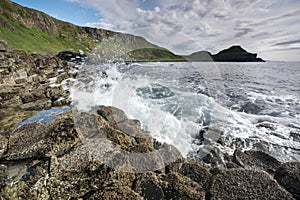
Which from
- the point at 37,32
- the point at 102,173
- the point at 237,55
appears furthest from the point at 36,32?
the point at 237,55

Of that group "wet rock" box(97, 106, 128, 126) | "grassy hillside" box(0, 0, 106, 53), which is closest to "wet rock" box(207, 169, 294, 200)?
"wet rock" box(97, 106, 128, 126)

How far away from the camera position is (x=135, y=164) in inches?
131

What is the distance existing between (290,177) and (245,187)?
116 centimetres

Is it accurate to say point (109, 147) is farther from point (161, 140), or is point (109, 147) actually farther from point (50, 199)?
point (161, 140)

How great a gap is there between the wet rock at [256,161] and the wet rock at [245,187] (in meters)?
2.07

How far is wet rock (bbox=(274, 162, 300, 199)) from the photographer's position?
269cm

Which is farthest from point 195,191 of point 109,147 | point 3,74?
point 3,74

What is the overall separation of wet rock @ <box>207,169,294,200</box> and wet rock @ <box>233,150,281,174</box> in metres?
2.07

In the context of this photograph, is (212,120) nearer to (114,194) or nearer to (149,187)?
(149,187)

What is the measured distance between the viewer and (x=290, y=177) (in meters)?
2.89

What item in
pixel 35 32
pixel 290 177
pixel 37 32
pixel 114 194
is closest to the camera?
pixel 114 194

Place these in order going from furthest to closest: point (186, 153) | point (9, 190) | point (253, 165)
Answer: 1. point (186, 153)
2. point (253, 165)
3. point (9, 190)

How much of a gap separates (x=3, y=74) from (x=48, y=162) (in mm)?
12138

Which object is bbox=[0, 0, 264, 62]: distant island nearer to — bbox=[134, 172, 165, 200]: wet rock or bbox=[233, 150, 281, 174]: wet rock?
bbox=[233, 150, 281, 174]: wet rock
